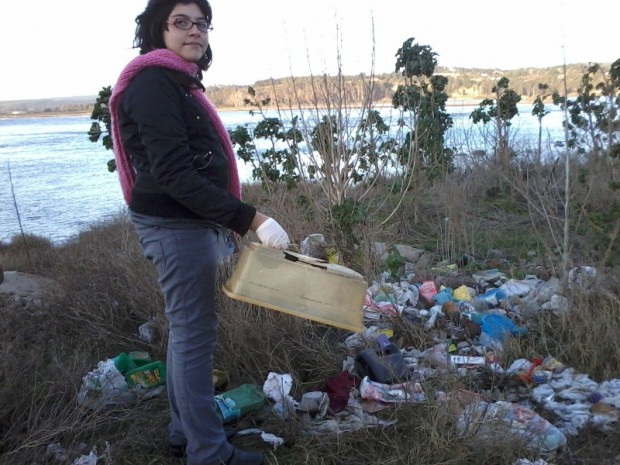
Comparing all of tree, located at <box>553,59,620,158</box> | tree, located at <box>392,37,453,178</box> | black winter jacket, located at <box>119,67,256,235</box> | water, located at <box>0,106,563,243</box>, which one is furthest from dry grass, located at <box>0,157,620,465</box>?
tree, located at <box>392,37,453,178</box>

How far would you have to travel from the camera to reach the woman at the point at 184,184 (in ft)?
7.11

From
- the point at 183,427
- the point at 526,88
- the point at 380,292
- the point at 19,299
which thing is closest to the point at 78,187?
the point at 526,88

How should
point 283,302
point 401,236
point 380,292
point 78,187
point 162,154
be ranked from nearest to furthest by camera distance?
point 162,154, point 283,302, point 380,292, point 401,236, point 78,187

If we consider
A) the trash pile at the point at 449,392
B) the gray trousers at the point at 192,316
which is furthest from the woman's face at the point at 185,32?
the trash pile at the point at 449,392

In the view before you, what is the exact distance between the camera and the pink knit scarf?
222 centimetres

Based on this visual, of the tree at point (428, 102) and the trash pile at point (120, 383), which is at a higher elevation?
the tree at point (428, 102)

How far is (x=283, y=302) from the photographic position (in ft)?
8.34

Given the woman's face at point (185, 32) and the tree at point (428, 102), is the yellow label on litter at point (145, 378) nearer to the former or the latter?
the woman's face at point (185, 32)

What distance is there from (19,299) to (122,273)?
3.02 feet

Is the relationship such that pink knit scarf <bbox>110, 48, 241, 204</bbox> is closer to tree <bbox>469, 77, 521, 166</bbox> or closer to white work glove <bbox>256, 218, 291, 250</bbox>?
white work glove <bbox>256, 218, 291, 250</bbox>

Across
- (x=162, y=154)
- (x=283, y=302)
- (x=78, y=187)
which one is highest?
(x=162, y=154)

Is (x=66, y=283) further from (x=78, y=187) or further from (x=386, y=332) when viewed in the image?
(x=78, y=187)

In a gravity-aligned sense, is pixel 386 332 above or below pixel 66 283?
below

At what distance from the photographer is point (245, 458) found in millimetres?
Result: 2664
